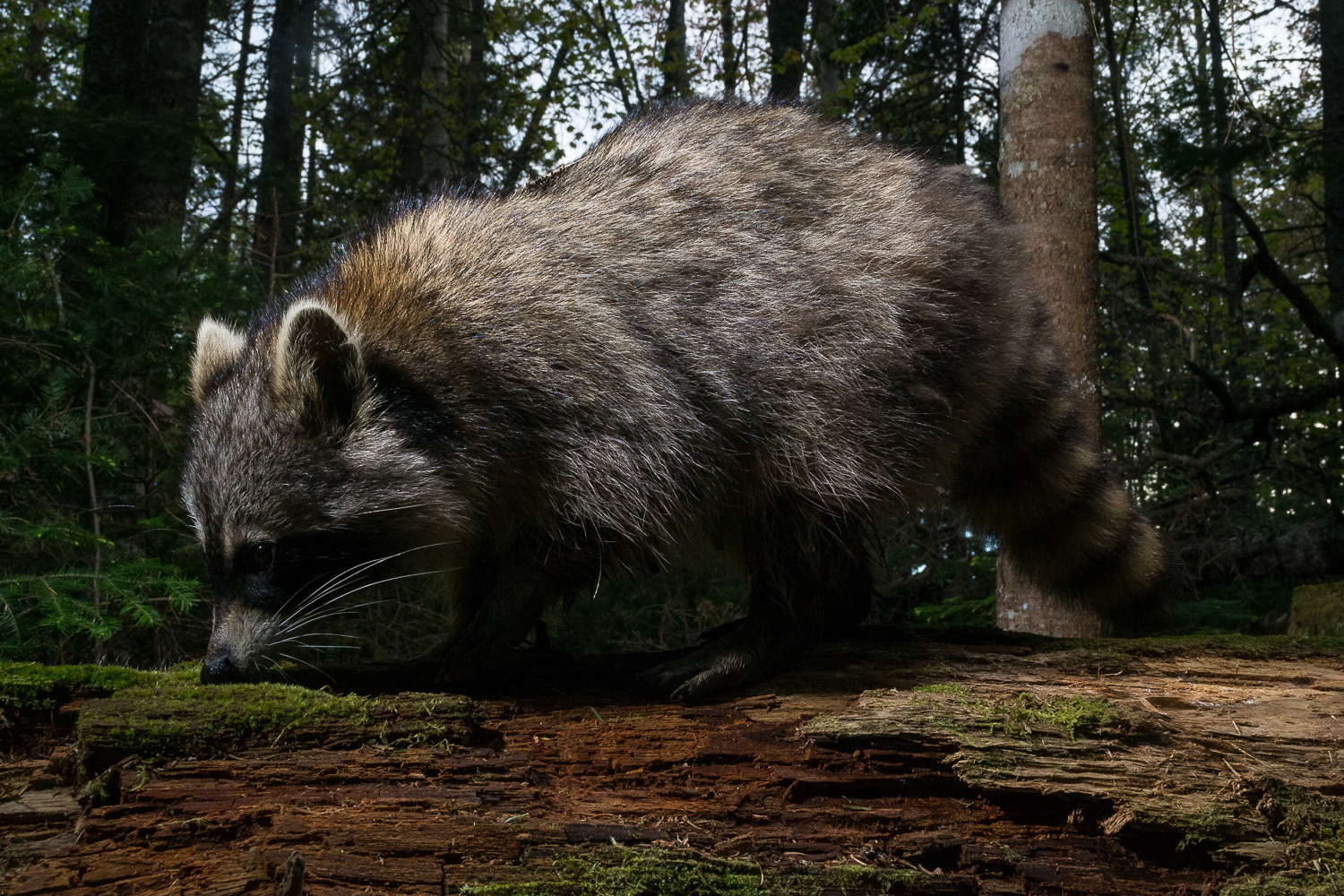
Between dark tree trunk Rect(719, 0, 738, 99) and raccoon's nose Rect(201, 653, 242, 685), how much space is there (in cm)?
937

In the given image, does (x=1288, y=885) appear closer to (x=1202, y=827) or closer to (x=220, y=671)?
(x=1202, y=827)

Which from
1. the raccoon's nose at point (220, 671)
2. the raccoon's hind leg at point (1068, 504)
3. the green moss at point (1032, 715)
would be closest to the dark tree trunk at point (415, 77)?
the raccoon's hind leg at point (1068, 504)

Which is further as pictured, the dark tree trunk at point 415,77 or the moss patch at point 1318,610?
the dark tree trunk at point 415,77

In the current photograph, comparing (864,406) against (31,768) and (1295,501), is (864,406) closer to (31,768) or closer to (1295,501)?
(31,768)

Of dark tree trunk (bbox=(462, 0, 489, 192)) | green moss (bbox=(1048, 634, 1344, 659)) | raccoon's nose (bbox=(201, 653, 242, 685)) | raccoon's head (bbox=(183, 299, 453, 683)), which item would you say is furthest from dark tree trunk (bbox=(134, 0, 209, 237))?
green moss (bbox=(1048, 634, 1344, 659))

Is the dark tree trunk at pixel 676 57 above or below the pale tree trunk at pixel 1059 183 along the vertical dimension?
above

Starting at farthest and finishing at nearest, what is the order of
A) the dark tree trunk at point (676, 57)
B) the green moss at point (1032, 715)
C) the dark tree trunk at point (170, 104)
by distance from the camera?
the dark tree trunk at point (676, 57)
the dark tree trunk at point (170, 104)
the green moss at point (1032, 715)

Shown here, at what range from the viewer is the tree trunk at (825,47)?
8867 millimetres

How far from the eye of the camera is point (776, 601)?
10.4 feet

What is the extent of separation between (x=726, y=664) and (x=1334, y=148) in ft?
24.3

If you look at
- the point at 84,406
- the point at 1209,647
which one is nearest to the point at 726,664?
the point at 1209,647

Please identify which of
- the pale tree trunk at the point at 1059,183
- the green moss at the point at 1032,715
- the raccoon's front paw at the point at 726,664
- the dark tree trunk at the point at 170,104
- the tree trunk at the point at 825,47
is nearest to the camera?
the green moss at the point at 1032,715

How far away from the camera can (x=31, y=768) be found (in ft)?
7.25

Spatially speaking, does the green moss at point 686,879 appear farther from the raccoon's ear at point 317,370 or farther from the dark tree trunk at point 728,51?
the dark tree trunk at point 728,51
